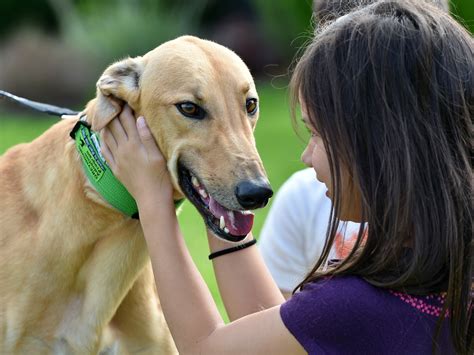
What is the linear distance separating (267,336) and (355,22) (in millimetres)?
802

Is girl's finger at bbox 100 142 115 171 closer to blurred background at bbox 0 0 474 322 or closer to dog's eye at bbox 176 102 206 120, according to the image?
dog's eye at bbox 176 102 206 120

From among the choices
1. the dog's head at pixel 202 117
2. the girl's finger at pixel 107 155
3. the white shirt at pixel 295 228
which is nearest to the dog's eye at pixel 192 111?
the dog's head at pixel 202 117

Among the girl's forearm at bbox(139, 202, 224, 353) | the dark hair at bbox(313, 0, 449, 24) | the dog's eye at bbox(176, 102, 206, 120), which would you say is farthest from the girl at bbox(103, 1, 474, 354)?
the dark hair at bbox(313, 0, 449, 24)

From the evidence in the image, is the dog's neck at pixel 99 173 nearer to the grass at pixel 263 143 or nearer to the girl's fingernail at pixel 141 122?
the girl's fingernail at pixel 141 122

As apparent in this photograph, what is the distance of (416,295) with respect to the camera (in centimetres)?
237

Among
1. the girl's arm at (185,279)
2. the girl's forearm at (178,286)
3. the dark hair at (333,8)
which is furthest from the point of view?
the dark hair at (333,8)

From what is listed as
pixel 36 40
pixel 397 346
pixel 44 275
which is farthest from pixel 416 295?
pixel 36 40

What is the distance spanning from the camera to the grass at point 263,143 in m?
7.44

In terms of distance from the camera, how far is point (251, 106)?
2.99 metres

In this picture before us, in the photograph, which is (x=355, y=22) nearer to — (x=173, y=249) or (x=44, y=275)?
(x=173, y=249)

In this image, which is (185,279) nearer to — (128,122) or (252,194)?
(252,194)

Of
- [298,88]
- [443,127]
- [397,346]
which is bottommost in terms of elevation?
[397,346]

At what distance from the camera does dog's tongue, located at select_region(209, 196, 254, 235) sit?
2.81 metres

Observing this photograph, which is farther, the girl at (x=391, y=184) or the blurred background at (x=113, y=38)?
the blurred background at (x=113, y=38)
